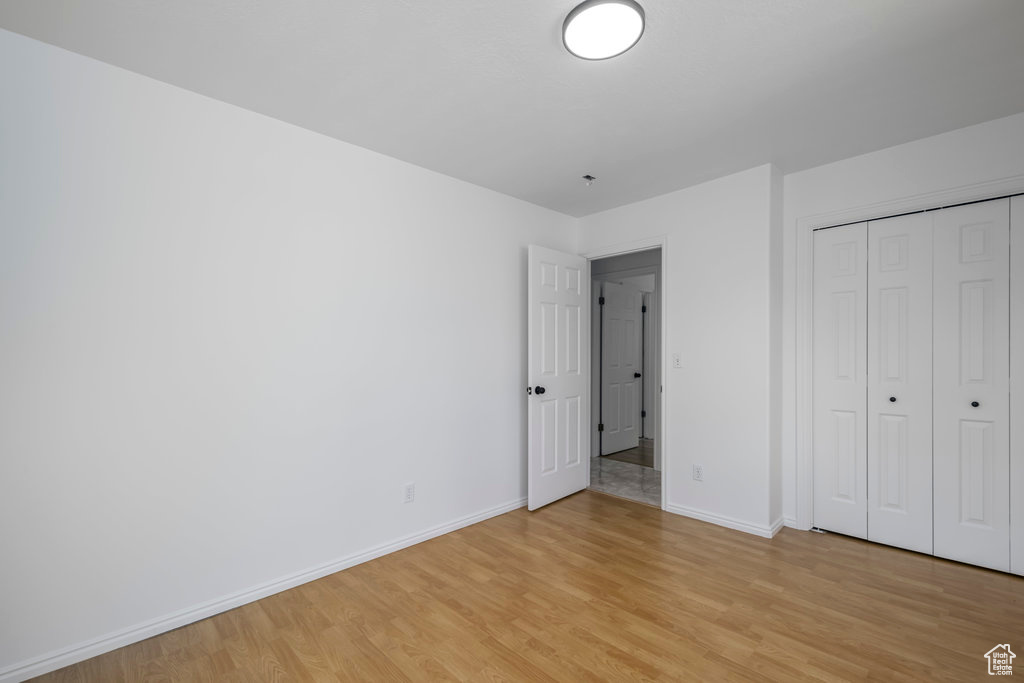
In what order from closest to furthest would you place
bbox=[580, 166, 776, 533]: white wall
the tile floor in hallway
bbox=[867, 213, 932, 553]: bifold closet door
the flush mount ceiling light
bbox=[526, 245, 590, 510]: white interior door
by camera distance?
the flush mount ceiling light < bbox=[867, 213, 932, 553]: bifold closet door < bbox=[580, 166, 776, 533]: white wall < bbox=[526, 245, 590, 510]: white interior door < the tile floor in hallway

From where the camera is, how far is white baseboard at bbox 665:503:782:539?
310cm

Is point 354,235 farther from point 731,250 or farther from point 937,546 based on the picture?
point 937,546

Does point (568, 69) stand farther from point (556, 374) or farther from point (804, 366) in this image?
point (804, 366)

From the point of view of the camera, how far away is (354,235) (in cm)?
278

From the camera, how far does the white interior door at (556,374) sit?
142 inches

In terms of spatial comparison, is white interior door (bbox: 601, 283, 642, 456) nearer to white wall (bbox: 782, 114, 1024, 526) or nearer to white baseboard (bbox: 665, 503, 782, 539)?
white baseboard (bbox: 665, 503, 782, 539)

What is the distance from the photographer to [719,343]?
3348mm

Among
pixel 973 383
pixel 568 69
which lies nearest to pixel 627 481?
pixel 973 383

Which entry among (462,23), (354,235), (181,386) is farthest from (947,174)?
(181,386)

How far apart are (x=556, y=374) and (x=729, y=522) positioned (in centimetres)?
168

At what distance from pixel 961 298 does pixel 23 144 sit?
472cm

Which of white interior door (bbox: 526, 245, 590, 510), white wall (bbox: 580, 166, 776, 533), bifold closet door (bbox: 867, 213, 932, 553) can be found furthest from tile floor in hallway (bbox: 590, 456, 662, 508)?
bifold closet door (bbox: 867, 213, 932, 553)

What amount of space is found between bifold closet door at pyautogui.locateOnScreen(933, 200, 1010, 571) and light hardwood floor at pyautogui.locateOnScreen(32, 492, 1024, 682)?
0.82 ft

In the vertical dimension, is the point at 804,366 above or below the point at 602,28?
below
